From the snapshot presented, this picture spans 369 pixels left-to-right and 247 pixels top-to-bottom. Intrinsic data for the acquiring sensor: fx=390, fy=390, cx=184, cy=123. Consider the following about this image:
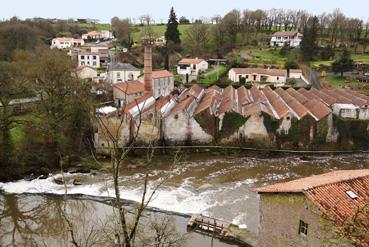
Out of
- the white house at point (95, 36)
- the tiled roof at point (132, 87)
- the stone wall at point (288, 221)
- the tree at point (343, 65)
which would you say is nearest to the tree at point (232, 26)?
the tree at point (343, 65)

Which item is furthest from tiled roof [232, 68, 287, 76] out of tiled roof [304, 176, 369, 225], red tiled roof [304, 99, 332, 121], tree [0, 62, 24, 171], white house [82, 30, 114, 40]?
white house [82, 30, 114, 40]

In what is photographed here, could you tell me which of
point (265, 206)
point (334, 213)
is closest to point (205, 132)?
point (265, 206)

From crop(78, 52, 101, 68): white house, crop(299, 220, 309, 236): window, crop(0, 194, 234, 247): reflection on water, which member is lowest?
crop(0, 194, 234, 247): reflection on water

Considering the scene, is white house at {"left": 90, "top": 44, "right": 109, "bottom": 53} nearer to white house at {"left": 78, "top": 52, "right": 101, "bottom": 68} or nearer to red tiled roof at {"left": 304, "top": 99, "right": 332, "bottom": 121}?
white house at {"left": 78, "top": 52, "right": 101, "bottom": 68}

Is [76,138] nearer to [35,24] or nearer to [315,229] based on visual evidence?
[315,229]

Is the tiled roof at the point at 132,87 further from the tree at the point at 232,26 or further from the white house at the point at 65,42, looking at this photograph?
the white house at the point at 65,42

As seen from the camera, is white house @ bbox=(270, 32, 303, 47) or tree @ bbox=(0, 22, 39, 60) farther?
white house @ bbox=(270, 32, 303, 47)

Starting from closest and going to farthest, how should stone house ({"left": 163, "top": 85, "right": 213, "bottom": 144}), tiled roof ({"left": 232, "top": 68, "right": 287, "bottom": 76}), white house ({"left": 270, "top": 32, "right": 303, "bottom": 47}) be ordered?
stone house ({"left": 163, "top": 85, "right": 213, "bottom": 144}) → tiled roof ({"left": 232, "top": 68, "right": 287, "bottom": 76}) → white house ({"left": 270, "top": 32, "right": 303, "bottom": 47})
